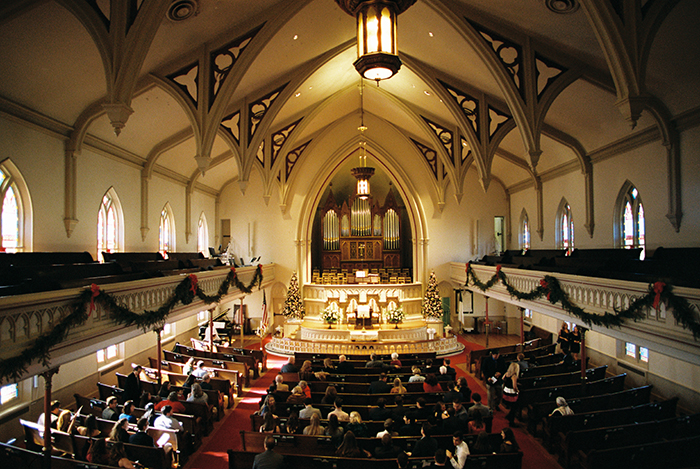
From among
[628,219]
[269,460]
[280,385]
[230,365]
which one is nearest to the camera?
[269,460]

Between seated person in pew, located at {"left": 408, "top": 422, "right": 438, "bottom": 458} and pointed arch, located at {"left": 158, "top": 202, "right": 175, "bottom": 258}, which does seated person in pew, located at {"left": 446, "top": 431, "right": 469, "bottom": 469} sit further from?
pointed arch, located at {"left": 158, "top": 202, "right": 175, "bottom": 258}

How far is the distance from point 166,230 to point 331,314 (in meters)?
9.09

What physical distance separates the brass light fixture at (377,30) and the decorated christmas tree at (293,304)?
59.1 ft

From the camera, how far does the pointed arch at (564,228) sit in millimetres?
17044

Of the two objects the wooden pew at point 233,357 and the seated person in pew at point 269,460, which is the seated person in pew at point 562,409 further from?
the wooden pew at point 233,357

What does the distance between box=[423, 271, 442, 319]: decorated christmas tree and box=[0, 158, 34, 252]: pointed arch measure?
56.7ft

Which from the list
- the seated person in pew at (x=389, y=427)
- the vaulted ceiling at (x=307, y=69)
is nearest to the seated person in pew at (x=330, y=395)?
the seated person in pew at (x=389, y=427)

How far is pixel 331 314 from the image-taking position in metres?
20.6

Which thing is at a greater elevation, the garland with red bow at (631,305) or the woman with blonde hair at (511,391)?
the garland with red bow at (631,305)

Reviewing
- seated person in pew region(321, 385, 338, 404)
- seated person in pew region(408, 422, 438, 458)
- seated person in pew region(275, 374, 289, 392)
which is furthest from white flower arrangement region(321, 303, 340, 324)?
seated person in pew region(408, 422, 438, 458)

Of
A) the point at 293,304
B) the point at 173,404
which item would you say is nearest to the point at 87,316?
the point at 173,404

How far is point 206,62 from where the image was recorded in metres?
10.4

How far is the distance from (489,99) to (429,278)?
11.7 meters

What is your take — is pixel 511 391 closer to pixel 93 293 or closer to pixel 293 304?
pixel 93 293
